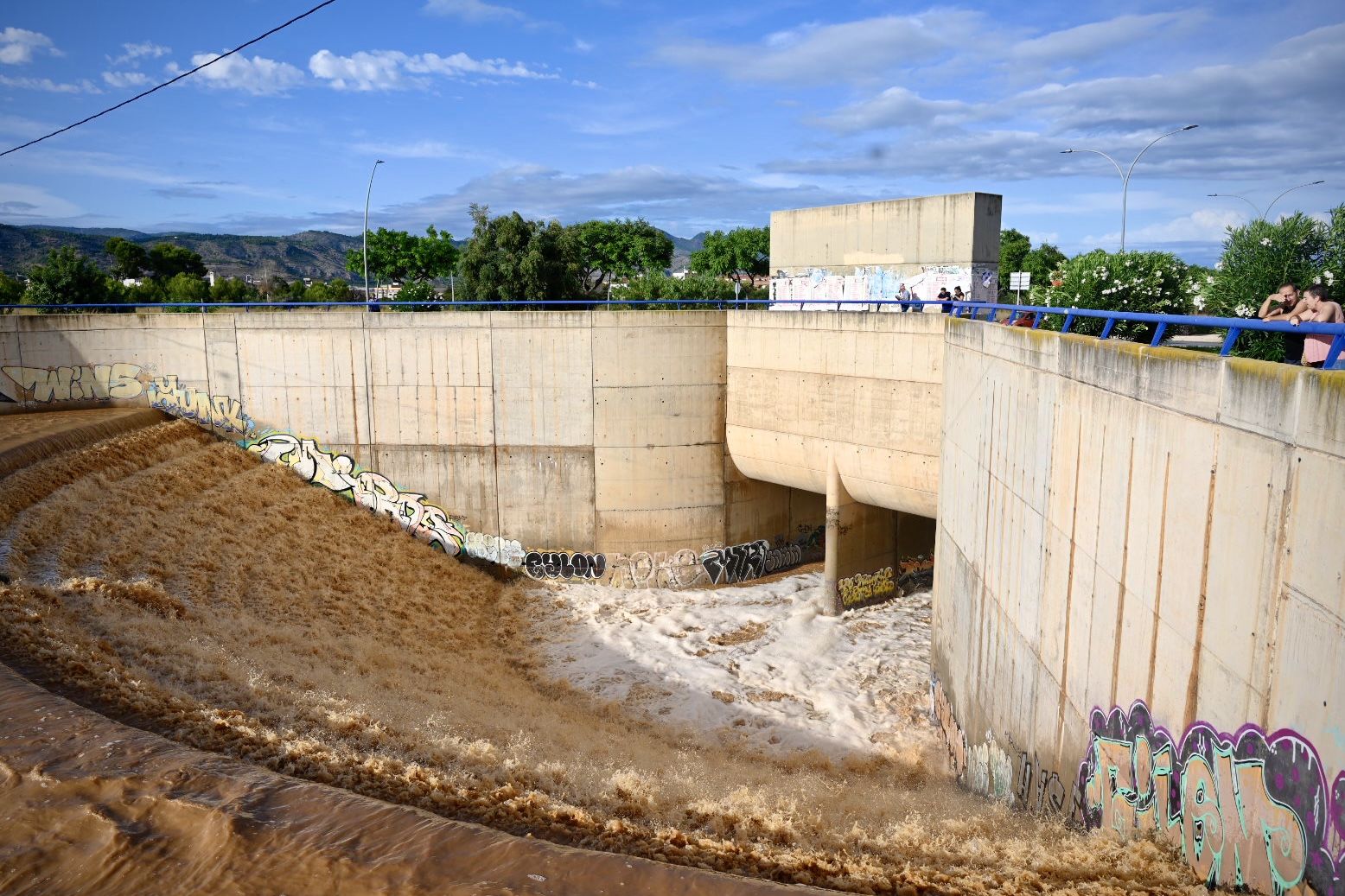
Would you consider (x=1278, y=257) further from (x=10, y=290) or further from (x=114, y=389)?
(x=10, y=290)

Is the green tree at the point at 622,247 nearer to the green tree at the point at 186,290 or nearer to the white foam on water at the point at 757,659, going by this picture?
the green tree at the point at 186,290

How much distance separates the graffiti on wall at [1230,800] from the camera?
5.39 metres

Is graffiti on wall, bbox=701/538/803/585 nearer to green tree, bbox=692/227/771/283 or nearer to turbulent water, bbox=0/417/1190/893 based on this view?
turbulent water, bbox=0/417/1190/893

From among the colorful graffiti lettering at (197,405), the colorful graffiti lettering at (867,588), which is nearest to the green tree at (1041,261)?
the colorful graffiti lettering at (867,588)

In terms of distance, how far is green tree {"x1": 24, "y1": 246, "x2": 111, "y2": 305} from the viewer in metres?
43.0

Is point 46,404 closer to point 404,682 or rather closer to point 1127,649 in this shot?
point 404,682

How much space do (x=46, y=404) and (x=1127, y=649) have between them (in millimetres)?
30027

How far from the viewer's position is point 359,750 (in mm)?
9695

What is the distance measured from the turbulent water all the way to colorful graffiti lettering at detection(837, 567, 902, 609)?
757 centimetres

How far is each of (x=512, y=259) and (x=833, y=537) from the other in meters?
26.8

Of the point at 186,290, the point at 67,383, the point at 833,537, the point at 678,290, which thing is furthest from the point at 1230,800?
the point at 186,290

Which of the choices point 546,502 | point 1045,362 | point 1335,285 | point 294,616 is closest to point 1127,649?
point 1045,362

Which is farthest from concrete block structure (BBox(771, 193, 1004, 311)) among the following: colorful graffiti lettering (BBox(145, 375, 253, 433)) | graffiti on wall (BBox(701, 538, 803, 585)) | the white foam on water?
colorful graffiti lettering (BBox(145, 375, 253, 433))

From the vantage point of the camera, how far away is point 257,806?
7.86 metres
